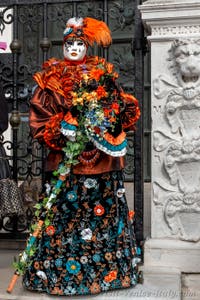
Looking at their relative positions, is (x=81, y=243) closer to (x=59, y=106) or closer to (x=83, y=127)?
(x=83, y=127)

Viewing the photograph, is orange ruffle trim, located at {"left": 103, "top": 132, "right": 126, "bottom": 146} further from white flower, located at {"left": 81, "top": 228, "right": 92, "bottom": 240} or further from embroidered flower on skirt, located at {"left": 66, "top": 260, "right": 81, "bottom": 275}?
embroidered flower on skirt, located at {"left": 66, "top": 260, "right": 81, "bottom": 275}

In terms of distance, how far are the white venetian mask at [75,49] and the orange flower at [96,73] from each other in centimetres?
21

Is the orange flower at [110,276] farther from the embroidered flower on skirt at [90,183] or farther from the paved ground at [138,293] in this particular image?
the embroidered flower on skirt at [90,183]

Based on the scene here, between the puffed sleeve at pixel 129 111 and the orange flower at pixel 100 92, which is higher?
the orange flower at pixel 100 92

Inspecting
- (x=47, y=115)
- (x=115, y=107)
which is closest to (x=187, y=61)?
(x=115, y=107)

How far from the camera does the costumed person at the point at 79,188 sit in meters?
3.40

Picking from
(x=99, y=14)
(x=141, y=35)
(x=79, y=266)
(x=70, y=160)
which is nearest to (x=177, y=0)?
(x=141, y=35)

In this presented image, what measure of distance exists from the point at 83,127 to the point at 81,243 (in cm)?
82

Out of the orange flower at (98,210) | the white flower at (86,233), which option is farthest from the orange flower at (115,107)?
the white flower at (86,233)

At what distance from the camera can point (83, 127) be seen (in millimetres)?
3357

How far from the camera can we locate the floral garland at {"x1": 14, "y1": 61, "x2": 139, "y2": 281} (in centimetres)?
332

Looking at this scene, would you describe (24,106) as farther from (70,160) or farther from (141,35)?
(70,160)

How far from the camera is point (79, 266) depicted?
3.47m

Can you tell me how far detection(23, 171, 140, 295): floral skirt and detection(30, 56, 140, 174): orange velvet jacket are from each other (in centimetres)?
9
